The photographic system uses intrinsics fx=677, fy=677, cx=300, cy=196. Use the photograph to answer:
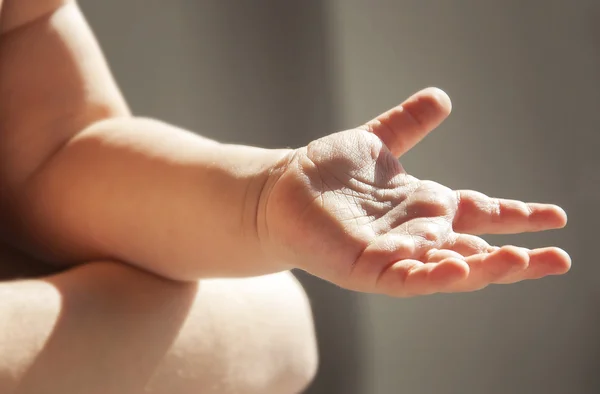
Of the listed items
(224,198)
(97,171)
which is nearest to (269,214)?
(224,198)

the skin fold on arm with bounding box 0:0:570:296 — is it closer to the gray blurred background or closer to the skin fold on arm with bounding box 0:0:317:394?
the skin fold on arm with bounding box 0:0:317:394

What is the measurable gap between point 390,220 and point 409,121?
9cm

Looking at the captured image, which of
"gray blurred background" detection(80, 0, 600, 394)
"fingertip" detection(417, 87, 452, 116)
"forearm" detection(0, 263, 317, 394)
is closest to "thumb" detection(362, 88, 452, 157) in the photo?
"fingertip" detection(417, 87, 452, 116)

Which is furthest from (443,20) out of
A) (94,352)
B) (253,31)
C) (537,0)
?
(94,352)

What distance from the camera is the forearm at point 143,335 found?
1.10 ft

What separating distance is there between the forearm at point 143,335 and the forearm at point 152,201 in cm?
2

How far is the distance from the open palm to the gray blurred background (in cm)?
40

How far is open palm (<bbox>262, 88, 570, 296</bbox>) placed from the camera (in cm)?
31

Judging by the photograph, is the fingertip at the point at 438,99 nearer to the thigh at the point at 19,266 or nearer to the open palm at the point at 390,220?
the open palm at the point at 390,220

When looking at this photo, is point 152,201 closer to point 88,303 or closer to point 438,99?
point 88,303

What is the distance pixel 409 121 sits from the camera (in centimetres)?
40

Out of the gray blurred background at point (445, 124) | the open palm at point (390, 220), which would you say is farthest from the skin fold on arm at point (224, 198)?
the gray blurred background at point (445, 124)

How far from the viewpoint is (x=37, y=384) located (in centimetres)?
32

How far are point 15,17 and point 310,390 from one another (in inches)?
Answer: 23.1
